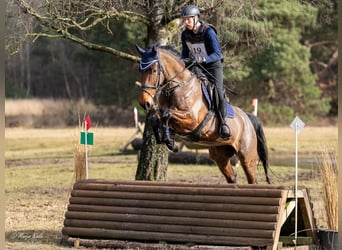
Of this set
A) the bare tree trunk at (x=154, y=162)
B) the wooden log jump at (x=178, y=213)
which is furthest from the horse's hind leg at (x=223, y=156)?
the bare tree trunk at (x=154, y=162)

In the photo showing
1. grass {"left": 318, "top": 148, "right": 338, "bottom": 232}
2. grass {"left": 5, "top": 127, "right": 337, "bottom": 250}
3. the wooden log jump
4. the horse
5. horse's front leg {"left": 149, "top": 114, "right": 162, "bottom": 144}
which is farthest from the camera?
grass {"left": 5, "top": 127, "right": 337, "bottom": 250}

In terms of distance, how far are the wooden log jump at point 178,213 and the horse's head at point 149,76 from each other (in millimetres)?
943

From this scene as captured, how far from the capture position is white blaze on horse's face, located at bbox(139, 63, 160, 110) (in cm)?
787

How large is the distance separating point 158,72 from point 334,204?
7.80 ft

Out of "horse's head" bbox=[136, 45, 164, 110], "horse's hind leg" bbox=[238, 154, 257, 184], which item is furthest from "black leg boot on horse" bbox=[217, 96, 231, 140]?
"horse's head" bbox=[136, 45, 164, 110]

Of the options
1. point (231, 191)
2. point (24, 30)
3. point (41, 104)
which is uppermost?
point (24, 30)

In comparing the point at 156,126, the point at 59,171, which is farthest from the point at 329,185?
the point at 59,171

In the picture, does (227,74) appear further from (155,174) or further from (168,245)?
(168,245)

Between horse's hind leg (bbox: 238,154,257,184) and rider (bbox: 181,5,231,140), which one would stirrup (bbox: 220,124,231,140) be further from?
horse's hind leg (bbox: 238,154,257,184)

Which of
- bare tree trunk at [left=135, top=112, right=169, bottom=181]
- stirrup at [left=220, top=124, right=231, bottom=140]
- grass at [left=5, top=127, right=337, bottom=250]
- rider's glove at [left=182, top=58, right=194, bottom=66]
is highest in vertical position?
rider's glove at [left=182, top=58, right=194, bottom=66]

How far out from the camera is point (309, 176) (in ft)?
55.7

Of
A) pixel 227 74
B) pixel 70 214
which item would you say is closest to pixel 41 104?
pixel 227 74

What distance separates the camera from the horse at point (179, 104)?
8086mm

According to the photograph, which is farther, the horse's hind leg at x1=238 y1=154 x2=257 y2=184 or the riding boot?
the horse's hind leg at x1=238 y1=154 x2=257 y2=184
